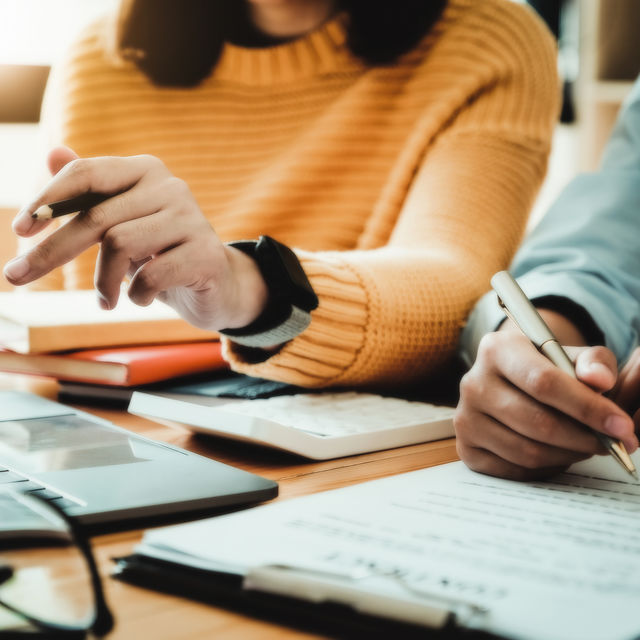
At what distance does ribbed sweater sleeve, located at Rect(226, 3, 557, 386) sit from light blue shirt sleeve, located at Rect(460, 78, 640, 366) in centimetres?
5

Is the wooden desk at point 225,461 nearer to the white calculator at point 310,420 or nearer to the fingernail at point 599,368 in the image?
the white calculator at point 310,420

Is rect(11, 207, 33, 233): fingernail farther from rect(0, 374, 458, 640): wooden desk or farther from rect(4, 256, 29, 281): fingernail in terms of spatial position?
rect(0, 374, 458, 640): wooden desk

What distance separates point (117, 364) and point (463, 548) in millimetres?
380

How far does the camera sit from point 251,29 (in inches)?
43.5

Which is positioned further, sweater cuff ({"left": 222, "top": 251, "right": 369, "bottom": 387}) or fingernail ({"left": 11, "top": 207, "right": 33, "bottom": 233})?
sweater cuff ({"left": 222, "top": 251, "right": 369, "bottom": 387})

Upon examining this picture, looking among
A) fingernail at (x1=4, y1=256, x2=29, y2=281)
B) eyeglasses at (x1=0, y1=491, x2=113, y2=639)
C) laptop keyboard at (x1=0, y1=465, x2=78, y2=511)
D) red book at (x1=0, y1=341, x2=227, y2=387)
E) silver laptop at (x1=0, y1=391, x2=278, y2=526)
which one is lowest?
red book at (x1=0, y1=341, x2=227, y2=387)

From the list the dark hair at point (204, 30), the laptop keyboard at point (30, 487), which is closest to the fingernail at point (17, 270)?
the laptop keyboard at point (30, 487)

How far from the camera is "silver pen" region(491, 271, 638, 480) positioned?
369 mm

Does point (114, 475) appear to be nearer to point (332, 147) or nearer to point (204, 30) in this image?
point (332, 147)

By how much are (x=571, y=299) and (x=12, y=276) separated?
→ 40cm

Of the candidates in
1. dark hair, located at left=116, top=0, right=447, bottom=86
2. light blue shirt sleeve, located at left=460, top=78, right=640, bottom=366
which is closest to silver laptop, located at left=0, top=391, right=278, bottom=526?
light blue shirt sleeve, located at left=460, top=78, right=640, bottom=366

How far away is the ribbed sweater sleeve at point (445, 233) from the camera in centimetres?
62

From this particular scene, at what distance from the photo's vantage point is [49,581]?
26cm

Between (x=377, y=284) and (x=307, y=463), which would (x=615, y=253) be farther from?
(x=307, y=463)
